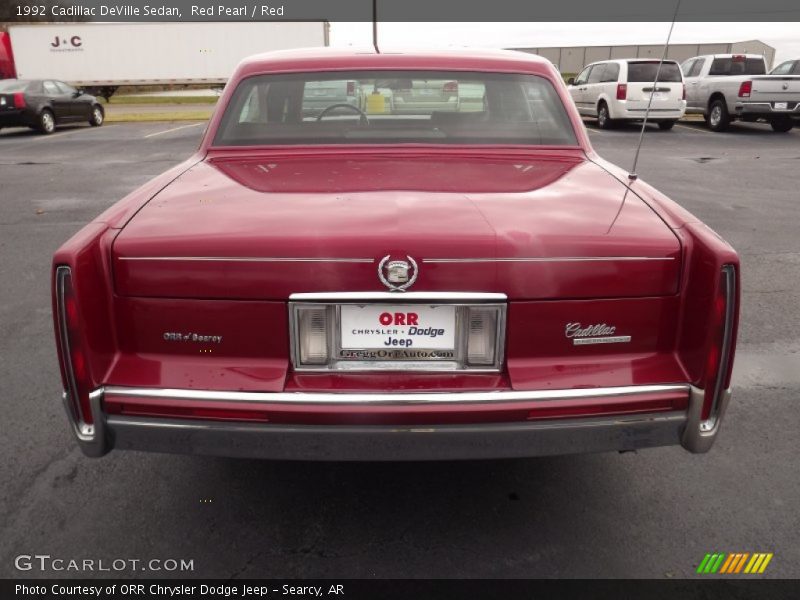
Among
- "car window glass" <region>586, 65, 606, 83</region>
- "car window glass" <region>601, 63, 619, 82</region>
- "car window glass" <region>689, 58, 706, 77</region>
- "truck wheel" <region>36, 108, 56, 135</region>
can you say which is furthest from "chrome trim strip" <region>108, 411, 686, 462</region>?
"car window glass" <region>689, 58, 706, 77</region>

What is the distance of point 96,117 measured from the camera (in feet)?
69.2

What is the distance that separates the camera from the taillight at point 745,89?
53.3 feet

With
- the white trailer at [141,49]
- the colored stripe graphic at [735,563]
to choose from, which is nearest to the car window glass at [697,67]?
the white trailer at [141,49]

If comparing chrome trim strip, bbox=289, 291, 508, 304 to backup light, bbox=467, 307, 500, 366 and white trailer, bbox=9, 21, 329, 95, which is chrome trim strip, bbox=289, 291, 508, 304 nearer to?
backup light, bbox=467, 307, 500, 366

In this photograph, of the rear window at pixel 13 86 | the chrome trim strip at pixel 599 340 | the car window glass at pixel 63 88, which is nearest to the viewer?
the chrome trim strip at pixel 599 340

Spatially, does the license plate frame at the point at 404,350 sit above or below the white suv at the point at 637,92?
above

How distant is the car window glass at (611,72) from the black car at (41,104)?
1411 centimetres

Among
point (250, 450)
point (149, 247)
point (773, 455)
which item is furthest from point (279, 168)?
point (773, 455)

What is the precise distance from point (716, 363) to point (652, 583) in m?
0.78

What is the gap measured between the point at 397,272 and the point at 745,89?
1687cm

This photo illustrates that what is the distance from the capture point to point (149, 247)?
7.48 feet

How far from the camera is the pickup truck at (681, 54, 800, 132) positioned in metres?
16.1

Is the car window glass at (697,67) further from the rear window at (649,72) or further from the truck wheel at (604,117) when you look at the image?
the truck wheel at (604,117)

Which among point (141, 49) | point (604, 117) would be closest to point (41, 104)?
point (141, 49)
